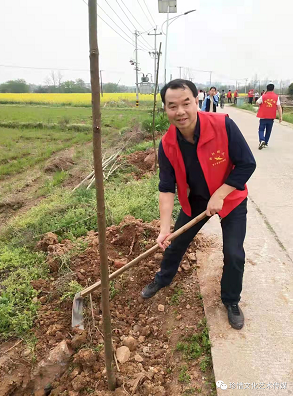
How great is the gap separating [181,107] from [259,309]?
1.49 m

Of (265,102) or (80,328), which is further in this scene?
(265,102)

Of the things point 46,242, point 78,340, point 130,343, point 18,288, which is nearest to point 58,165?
point 46,242

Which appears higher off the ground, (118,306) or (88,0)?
(88,0)

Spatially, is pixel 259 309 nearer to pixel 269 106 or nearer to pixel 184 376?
pixel 184 376

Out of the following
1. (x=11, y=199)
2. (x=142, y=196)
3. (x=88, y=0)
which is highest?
(x=88, y=0)

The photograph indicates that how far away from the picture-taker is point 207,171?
192 cm

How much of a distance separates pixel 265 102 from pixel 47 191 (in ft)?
15.9

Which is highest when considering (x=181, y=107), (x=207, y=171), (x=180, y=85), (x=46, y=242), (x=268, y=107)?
(x=180, y=85)

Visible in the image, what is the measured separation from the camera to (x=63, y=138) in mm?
11742

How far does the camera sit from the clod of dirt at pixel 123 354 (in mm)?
1978

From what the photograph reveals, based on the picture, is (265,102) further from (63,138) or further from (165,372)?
(63,138)

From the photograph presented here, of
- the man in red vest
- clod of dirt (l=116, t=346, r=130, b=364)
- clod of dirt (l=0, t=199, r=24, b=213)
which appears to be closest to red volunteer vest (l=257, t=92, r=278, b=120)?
the man in red vest

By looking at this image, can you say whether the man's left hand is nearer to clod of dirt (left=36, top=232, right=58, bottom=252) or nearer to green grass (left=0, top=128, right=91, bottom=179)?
clod of dirt (left=36, top=232, right=58, bottom=252)

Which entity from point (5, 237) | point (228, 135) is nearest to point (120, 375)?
point (228, 135)
